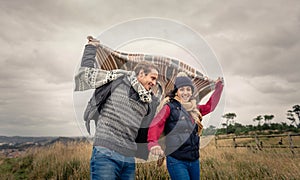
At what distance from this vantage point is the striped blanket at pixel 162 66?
6.59ft

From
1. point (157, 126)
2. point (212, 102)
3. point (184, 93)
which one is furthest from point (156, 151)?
point (212, 102)

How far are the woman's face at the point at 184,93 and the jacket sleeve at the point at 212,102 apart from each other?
317 mm

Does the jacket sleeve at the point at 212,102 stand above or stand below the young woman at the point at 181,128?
above

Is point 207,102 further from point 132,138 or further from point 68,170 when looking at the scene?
point 68,170

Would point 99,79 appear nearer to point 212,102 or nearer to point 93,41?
point 93,41

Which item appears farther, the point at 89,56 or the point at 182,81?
the point at 182,81

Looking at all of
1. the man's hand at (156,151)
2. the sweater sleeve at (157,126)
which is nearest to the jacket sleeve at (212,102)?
the sweater sleeve at (157,126)

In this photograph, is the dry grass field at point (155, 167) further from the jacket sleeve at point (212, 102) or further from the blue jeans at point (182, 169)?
the blue jeans at point (182, 169)

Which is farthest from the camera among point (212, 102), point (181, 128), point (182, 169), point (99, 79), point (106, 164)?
point (212, 102)

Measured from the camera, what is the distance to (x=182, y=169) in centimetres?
239

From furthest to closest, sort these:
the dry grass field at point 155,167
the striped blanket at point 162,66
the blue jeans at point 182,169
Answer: the dry grass field at point 155,167 → the blue jeans at point 182,169 → the striped blanket at point 162,66

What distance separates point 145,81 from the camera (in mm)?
1826

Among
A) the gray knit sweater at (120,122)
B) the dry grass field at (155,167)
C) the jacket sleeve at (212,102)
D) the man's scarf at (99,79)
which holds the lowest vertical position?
the dry grass field at (155,167)

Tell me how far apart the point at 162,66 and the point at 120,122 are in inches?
34.9
